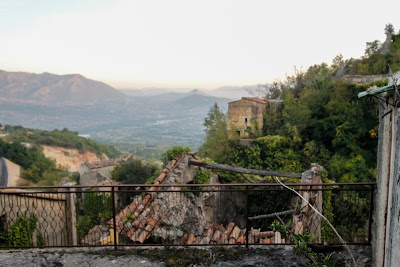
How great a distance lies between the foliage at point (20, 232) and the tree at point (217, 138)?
16.1m

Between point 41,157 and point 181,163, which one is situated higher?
point 181,163

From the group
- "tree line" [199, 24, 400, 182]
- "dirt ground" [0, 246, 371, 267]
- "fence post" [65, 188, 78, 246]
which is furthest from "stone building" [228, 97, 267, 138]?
"dirt ground" [0, 246, 371, 267]

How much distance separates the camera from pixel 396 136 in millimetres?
3381

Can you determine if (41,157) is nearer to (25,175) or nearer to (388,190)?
(25,175)

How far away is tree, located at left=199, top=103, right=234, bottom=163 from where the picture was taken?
23052 millimetres

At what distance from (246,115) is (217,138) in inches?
183

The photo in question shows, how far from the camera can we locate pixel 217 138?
24.0 meters

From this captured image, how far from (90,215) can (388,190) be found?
16.3 meters

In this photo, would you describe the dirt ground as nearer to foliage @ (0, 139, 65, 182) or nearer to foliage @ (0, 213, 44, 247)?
foliage @ (0, 213, 44, 247)

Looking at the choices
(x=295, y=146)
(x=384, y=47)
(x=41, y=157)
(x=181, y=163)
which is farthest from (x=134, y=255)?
(x=41, y=157)

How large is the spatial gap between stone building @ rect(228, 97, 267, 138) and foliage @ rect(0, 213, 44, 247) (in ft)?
62.0

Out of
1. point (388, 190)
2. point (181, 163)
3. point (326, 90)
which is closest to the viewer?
point (388, 190)

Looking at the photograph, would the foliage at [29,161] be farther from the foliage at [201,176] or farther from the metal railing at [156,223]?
the metal railing at [156,223]

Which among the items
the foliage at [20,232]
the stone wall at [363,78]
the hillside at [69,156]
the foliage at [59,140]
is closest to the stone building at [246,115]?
the stone wall at [363,78]
